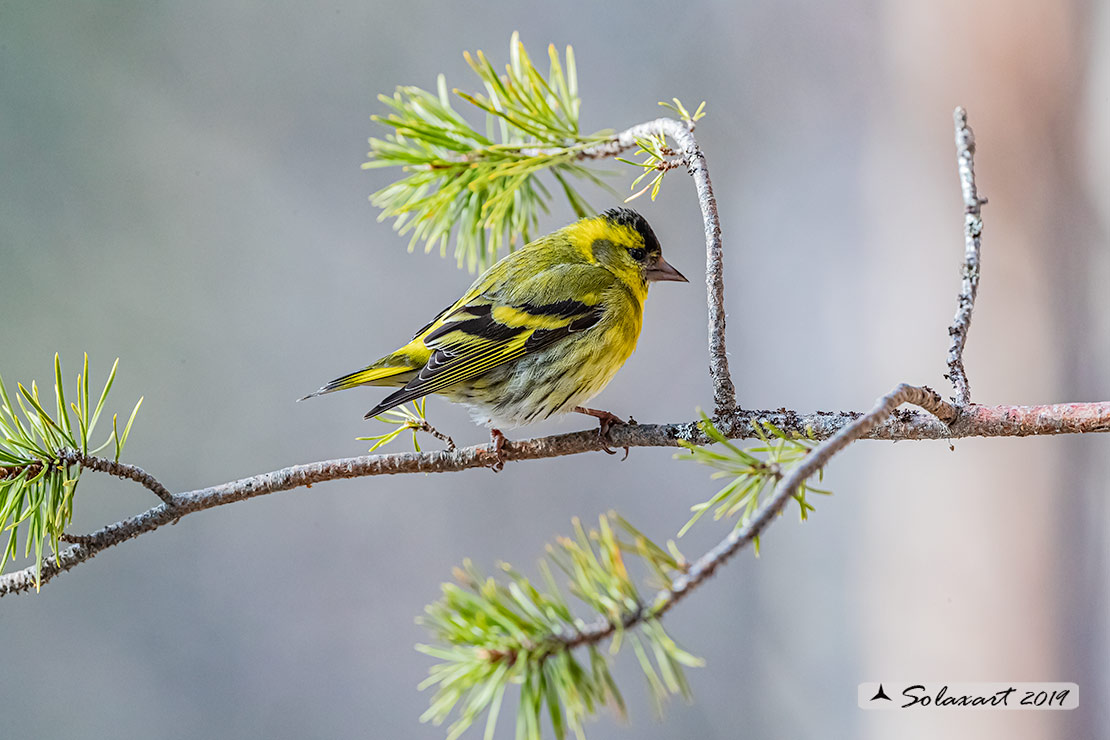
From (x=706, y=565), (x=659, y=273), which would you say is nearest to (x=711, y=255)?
(x=706, y=565)

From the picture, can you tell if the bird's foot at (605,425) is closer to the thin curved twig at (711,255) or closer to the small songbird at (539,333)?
the small songbird at (539,333)

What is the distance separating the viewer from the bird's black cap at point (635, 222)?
119 cm

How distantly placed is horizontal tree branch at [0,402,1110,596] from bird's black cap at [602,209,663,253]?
440 mm

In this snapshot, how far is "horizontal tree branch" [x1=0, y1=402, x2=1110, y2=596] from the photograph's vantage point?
0.64 meters

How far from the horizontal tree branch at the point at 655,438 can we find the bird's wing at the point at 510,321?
23 cm

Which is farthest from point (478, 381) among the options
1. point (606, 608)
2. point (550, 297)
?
point (606, 608)

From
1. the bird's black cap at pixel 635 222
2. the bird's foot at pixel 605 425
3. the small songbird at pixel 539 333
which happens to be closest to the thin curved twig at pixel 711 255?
the bird's foot at pixel 605 425

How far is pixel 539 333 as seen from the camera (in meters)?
1.09

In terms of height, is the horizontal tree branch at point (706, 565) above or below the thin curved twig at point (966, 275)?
below

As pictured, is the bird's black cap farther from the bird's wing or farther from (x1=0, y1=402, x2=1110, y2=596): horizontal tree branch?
(x1=0, y1=402, x2=1110, y2=596): horizontal tree branch

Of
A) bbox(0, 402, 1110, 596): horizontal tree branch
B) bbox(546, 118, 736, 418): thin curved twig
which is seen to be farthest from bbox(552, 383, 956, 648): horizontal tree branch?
bbox(546, 118, 736, 418): thin curved twig

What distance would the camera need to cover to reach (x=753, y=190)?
1788 millimetres

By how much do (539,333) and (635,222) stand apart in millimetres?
223

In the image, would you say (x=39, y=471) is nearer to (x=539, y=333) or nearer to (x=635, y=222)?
(x=539, y=333)
